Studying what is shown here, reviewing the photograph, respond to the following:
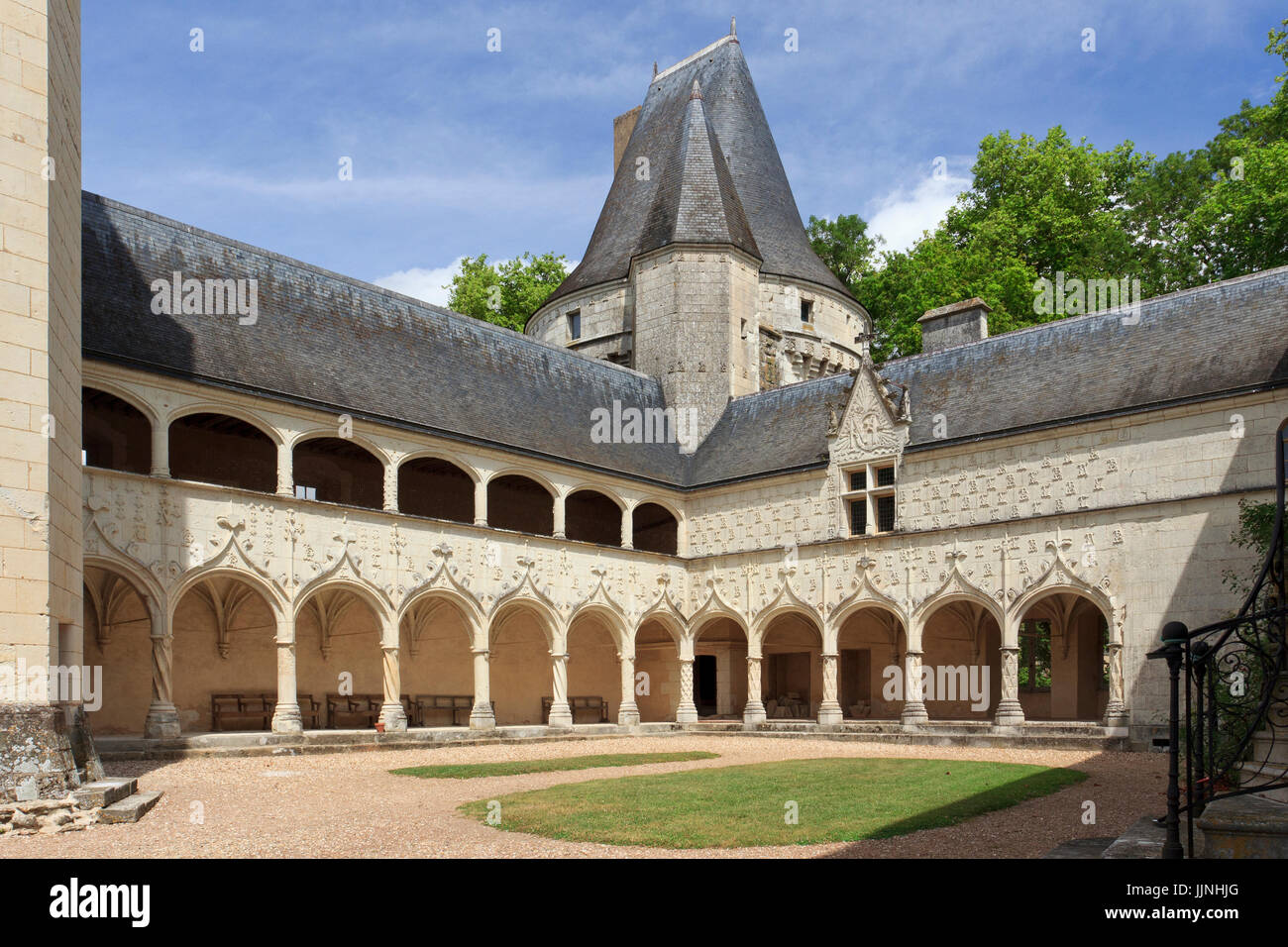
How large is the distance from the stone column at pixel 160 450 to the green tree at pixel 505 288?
21.7 meters

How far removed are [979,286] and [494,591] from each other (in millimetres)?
17306

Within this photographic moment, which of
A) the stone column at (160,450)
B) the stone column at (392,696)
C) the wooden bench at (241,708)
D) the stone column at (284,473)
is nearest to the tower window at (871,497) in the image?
the stone column at (392,696)

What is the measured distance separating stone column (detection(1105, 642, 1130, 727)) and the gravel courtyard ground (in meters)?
1.82

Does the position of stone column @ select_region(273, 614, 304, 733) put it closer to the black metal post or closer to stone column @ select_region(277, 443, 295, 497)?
stone column @ select_region(277, 443, 295, 497)

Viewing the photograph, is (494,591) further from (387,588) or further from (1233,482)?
(1233,482)

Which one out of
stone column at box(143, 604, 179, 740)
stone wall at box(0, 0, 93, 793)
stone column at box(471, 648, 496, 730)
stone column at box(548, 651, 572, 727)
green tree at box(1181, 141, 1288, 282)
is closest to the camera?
stone wall at box(0, 0, 93, 793)

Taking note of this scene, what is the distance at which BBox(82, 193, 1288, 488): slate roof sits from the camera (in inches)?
679

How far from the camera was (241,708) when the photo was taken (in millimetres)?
19281

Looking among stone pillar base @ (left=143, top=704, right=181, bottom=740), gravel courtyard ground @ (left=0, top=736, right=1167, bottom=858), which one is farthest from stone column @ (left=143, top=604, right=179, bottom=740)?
gravel courtyard ground @ (left=0, top=736, right=1167, bottom=858)

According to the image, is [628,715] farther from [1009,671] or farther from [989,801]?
[989,801]

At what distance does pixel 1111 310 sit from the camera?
20.4 meters

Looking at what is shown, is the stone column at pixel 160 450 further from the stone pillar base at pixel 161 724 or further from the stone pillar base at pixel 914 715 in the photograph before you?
the stone pillar base at pixel 914 715

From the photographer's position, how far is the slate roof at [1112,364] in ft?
58.1
